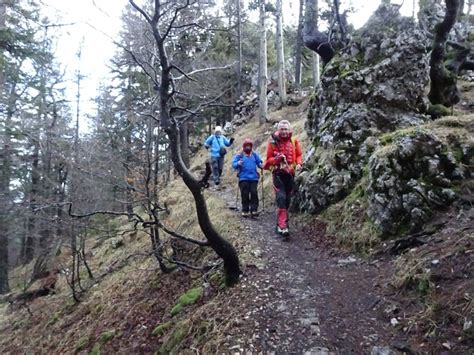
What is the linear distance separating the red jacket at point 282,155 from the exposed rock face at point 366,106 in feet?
2.05

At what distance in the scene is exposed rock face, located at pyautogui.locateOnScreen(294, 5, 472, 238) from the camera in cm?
655

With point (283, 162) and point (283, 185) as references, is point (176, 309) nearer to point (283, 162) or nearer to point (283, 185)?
point (283, 185)

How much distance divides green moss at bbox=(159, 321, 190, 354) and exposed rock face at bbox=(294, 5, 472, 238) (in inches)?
121

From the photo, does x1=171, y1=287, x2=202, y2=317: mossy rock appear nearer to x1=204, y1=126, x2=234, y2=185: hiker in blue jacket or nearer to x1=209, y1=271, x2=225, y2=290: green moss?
x1=209, y1=271, x2=225, y2=290: green moss

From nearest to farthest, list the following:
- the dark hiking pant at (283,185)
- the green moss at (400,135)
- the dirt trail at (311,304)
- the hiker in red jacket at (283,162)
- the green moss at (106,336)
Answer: the dirt trail at (311,304), the green moss at (400,135), the green moss at (106,336), the dark hiking pant at (283,185), the hiker in red jacket at (283,162)

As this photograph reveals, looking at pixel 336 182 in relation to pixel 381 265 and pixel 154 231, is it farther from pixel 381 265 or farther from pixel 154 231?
pixel 154 231

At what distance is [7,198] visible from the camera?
11.3 meters

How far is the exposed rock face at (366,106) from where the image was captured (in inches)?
258

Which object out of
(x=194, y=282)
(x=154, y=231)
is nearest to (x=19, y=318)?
(x=154, y=231)

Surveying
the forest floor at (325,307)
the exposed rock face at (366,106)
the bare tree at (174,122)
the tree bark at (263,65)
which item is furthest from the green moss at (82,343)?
the tree bark at (263,65)

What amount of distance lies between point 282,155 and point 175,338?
3.45 meters

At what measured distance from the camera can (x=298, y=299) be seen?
4.35m

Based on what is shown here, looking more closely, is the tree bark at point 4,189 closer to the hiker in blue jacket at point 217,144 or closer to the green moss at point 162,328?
the hiker in blue jacket at point 217,144

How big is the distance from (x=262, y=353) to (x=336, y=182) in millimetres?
3676
